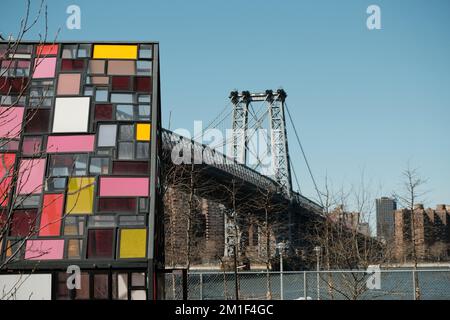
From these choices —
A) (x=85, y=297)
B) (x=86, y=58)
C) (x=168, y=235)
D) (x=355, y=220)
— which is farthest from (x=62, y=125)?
(x=168, y=235)

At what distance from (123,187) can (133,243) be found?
0.96 m

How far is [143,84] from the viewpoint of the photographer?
32.6ft

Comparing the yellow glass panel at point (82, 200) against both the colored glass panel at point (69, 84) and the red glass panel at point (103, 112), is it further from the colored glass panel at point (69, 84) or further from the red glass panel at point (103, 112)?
the colored glass panel at point (69, 84)

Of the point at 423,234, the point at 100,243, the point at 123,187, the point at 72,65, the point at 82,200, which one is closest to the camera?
the point at 100,243

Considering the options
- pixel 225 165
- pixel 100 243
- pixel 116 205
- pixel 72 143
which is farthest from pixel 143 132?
pixel 225 165

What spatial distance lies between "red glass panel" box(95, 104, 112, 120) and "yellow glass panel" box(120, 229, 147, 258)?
2060mm

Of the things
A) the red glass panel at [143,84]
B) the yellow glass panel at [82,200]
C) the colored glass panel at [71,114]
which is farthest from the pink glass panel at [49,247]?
the red glass panel at [143,84]

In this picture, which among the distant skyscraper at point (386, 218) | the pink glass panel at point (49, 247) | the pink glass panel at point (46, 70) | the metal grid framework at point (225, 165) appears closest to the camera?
the pink glass panel at point (49, 247)

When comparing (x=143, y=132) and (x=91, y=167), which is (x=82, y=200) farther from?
(x=143, y=132)

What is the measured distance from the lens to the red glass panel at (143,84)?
987 centimetres

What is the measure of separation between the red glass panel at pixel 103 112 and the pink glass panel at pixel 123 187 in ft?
3.72
